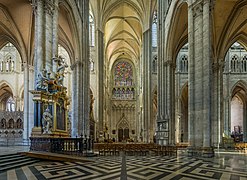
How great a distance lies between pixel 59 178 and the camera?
6.86 metres

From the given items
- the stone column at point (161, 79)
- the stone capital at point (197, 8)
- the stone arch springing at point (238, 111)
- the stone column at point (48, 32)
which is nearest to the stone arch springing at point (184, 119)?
the stone arch springing at point (238, 111)

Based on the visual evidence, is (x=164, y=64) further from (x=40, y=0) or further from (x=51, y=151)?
(x=51, y=151)

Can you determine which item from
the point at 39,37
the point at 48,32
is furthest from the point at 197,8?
the point at 39,37

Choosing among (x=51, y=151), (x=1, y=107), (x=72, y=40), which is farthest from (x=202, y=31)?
(x=1, y=107)

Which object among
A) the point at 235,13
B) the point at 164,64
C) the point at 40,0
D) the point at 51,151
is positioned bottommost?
the point at 51,151

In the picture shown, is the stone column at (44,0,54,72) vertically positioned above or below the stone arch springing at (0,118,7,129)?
above

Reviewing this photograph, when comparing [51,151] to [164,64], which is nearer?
[51,151]

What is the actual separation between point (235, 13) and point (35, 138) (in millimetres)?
17922

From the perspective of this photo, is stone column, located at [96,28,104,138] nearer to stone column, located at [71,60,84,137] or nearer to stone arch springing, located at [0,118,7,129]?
stone arch springing, located at [0,118,7,129]

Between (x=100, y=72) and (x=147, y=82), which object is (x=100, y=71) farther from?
(x=147, y=82)

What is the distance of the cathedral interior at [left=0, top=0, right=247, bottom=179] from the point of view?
34.4 feet

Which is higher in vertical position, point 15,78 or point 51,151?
point 15,78

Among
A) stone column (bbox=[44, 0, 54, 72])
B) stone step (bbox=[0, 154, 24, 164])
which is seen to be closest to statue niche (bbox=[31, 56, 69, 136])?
stone column (bbox=[44, 0, 54, 72])

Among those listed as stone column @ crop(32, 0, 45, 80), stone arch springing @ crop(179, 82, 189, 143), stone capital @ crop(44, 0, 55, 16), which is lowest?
stone arch springing @ crop(179, 82, 189, 143)
